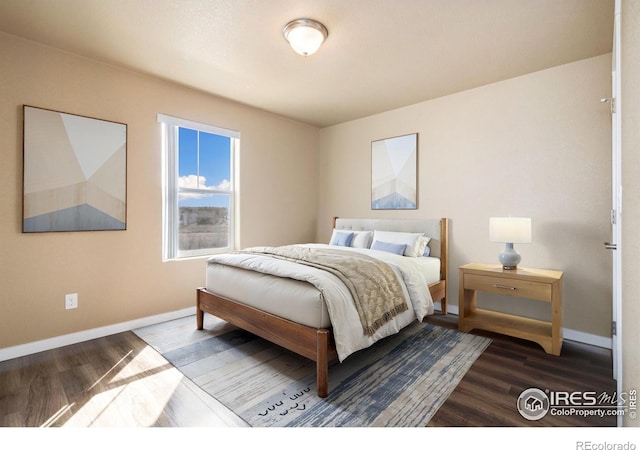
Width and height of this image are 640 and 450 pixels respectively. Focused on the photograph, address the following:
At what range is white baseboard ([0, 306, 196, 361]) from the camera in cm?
247

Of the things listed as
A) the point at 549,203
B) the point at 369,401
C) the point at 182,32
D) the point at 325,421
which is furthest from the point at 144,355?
the point at 549,203

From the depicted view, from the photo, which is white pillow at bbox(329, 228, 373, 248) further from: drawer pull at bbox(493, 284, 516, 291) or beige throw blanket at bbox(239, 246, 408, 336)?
drawer pull at bbox(493, 284, 516, 291)

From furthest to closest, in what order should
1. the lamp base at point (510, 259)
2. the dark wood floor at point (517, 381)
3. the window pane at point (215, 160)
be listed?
the window pane at point (215, 160) < the lamp base at point (510, 259) < the dark wood floor at point (517, 381)

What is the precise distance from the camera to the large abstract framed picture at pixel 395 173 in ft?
12.9

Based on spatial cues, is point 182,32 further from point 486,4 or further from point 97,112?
point 486,4

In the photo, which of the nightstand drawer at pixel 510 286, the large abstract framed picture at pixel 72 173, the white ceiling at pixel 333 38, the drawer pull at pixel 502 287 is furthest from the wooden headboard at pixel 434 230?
the large abstract framed picture at pixel 72 173

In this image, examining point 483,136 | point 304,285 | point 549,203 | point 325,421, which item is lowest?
point 325,421

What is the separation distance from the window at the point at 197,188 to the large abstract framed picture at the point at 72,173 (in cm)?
48

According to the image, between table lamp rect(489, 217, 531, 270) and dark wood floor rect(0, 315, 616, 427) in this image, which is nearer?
dark wood floor rect(0, 315, 616, 427)

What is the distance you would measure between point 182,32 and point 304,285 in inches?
83.7

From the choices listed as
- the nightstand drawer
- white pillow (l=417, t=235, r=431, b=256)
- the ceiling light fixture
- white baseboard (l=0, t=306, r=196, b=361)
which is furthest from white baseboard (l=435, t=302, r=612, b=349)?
white baseboard (l=0, t=306, r=196, b=361)

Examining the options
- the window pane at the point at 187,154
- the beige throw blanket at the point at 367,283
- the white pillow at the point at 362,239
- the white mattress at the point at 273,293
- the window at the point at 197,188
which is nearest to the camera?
the white mattress at the point at 273,293

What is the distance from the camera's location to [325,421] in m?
1.68

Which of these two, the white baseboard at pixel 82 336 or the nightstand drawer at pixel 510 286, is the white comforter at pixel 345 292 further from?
the white baseboard at pixel 82 336
